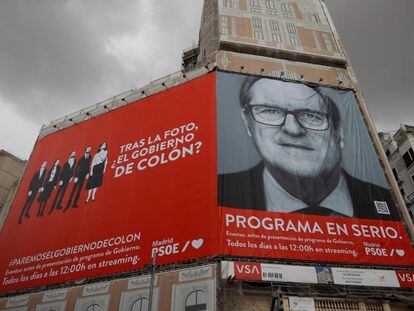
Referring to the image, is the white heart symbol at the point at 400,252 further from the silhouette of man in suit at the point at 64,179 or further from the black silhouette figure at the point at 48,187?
the black silhouette figure at the point at 48,187

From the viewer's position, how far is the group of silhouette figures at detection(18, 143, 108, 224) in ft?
85.6

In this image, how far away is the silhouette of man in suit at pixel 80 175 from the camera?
25.9 meters

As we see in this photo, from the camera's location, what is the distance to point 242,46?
31.0m

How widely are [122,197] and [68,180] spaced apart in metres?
6.29

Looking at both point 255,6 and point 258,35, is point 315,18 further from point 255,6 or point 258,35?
point 258,35

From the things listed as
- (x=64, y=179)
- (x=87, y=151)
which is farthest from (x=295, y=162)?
(x=64, y=179)

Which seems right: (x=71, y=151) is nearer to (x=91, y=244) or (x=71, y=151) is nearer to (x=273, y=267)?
(x=91, y=244)

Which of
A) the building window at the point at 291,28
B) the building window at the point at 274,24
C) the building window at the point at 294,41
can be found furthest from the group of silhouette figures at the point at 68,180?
the building window at the point at 291,28

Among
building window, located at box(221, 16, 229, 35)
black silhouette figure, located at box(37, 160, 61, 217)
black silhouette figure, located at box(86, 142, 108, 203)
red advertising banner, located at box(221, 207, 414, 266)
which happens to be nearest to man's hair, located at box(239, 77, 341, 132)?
building window, located at box(221, 16, 229, 35)

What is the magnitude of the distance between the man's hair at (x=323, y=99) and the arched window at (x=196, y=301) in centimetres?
1271

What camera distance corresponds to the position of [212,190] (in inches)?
805

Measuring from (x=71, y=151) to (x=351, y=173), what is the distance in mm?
21364

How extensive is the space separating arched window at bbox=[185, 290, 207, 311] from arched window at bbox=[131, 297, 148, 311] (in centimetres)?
230

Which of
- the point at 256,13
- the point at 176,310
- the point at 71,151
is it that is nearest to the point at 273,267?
the point at 176,310
